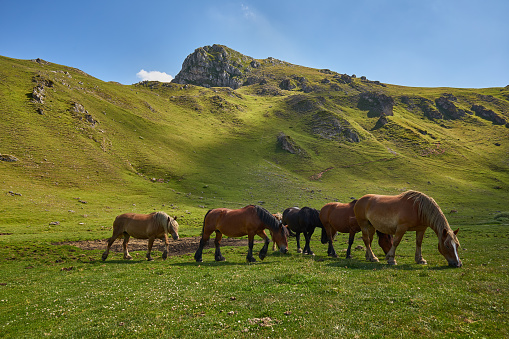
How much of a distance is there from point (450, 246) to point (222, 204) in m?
49.9

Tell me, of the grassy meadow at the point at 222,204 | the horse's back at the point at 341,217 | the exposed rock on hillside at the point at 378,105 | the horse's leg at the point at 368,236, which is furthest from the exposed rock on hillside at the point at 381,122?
the horse's leg at the point at 368,236

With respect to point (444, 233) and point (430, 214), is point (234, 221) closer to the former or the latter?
point (430, 214)

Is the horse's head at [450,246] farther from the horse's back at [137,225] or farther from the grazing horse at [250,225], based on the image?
the horse's back at [137,225]

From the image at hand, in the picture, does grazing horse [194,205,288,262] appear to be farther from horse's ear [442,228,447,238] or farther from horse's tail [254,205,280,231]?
horse's ear [442,228,447,238]

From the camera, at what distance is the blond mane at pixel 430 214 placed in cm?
1341

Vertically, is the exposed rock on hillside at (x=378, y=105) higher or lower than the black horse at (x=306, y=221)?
higher

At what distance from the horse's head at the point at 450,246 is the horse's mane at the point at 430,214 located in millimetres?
280

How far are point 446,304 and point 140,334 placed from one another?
9.39 meters

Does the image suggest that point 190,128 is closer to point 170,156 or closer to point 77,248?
point 170,156

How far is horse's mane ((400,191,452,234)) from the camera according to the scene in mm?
13417

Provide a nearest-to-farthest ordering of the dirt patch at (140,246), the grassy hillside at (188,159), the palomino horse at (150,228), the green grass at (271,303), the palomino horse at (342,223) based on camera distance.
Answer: the green grass at (271,303) → the palomino horse at (342,223) → the palomino horse at (150,228) → the dirt patch at (140,246) → the grassy hillside at (188,159)

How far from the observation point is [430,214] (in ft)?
45.3

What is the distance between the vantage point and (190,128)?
122 metres

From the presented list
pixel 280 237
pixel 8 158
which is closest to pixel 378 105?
pixel 280 237
